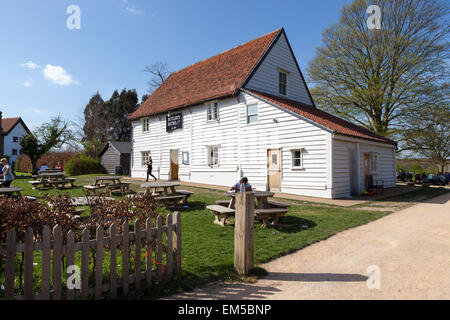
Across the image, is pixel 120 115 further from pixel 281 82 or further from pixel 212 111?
pixel 281 82

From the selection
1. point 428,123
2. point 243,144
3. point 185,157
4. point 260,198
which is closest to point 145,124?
point 185,157

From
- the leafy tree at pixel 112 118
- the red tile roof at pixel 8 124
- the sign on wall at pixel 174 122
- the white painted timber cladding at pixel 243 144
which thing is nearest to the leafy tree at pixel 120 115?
the leafy tree at pixel 112 118

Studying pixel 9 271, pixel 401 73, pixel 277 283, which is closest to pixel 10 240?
pixel 9 271

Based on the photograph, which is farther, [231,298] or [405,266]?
[405,266]

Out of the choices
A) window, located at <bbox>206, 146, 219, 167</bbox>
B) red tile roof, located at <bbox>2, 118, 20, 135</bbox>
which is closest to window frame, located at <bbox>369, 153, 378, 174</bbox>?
window, located at <bbox>206, 146, 219, 167</bbox>

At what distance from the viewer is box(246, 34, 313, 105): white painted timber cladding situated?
17.7 meters

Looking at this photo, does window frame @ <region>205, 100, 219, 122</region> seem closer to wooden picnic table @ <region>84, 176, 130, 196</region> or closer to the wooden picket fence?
wooden picnic table @ <region>84, 176, 130, 196</region>

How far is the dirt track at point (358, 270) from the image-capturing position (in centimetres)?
368

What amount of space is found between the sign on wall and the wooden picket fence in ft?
55.4

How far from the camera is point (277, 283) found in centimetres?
407

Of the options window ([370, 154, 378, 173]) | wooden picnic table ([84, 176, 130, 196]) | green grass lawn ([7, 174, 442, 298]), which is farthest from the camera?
window ([370, 154, 378, 173])

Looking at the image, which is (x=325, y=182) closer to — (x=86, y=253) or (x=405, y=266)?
(x=405, y=266)

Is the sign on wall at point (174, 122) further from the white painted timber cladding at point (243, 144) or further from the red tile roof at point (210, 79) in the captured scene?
the red tile roof at point (210, 79)

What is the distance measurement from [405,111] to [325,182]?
14.0m
